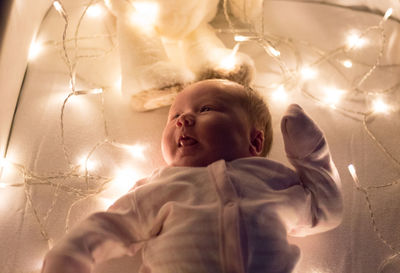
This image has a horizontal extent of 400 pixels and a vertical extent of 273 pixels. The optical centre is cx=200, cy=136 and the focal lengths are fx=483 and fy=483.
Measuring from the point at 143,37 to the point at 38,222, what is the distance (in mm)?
583

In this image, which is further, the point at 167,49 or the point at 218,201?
the point at 167,49

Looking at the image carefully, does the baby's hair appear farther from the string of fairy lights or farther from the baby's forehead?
the string of fairy lights

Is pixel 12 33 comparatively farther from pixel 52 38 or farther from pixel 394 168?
pixel 394 168

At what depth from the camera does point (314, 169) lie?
3.62ft

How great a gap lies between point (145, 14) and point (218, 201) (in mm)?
684

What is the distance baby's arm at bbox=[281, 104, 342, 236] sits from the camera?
1090 millimetres

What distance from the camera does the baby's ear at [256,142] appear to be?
1180 mm

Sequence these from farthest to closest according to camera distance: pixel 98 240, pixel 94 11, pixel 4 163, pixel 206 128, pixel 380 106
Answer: pixel 94 11
pixel 380 106
pixel 4 163
pixel 206 128
pixel 98 240

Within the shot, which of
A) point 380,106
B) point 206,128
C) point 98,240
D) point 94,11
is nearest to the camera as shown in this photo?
point 98,240

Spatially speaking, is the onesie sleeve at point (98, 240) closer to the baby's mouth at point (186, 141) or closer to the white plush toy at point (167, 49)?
the baby's mouth at point (186, 141)

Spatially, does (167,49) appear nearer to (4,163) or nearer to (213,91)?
(213,91)

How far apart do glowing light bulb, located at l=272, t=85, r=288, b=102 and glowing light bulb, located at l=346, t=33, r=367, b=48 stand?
29 cm

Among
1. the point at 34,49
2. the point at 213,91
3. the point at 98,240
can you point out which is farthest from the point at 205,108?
the point at 34,49

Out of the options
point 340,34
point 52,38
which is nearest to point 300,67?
point 340,34
